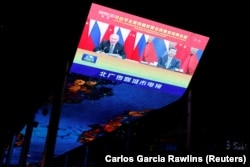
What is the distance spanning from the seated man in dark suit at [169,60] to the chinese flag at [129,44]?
0.54m

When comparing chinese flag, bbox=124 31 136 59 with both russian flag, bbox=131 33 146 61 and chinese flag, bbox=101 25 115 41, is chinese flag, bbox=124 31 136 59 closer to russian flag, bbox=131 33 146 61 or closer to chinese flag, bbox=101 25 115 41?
russian flag, bbox=131 33 146 61

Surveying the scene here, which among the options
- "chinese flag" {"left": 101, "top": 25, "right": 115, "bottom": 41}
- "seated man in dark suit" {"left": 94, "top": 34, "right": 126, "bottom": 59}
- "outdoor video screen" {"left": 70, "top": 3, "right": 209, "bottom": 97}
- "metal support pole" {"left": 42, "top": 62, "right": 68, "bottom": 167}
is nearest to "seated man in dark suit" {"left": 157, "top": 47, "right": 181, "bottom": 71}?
"outdoor video screen" {"left": 70, "top": 3, "right": 209, "bottom": 97}

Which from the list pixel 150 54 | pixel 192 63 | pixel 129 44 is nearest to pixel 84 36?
pixel 129 44

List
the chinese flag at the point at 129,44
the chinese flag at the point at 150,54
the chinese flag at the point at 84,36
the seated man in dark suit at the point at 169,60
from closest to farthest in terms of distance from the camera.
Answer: the chinese flag at the point at 84,36 < the chinese flag at the point at 129,44 < the chinese flag at the point at 150,54 < the seated man in dark suit at the point at 169,60

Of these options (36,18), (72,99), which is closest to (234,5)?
(36,18)

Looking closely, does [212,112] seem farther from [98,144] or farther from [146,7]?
[98,144]

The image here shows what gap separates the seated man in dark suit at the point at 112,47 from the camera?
182 inches

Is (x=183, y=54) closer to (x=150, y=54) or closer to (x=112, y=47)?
Answer: (x=150, y=54)

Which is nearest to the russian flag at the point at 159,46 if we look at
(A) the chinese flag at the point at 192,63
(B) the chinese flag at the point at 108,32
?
(A) the chinese flag at the point at 192,63

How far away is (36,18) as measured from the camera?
513cm

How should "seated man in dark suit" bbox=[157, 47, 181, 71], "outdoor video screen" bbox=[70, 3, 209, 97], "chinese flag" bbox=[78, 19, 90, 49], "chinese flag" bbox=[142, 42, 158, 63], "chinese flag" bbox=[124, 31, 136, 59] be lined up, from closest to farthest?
"chinese flag" bbox=[78, 19, 90, 49]
"outdoor video screen" bbox=[70, 3, 209, 97]
"chinese flag" bbox=[124, 31, 136, 59]
"chinese flag" bbox=[142, 42, 158, 63]
"seated man in dark suit" bbox=[157, 47, 181, 71]

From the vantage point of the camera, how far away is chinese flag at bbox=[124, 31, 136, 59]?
474 centimetres

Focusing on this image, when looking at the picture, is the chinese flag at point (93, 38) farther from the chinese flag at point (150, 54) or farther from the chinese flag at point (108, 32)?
the chinese flag at point (150, 54)

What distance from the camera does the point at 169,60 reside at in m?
5.09
